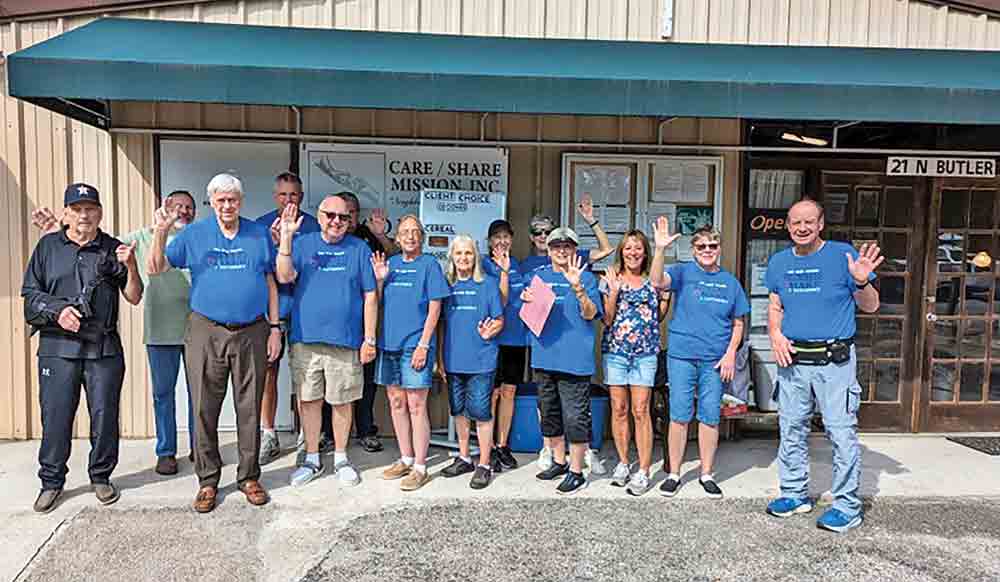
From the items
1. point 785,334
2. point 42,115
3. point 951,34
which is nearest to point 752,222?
point 785,334

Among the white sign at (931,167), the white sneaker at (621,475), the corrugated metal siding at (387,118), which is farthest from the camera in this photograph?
the white sign at (931,167)

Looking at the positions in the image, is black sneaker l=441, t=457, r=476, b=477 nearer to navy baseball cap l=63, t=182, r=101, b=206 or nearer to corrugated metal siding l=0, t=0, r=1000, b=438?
corrugated metal siding l=0, t=0, r=1000, b=438

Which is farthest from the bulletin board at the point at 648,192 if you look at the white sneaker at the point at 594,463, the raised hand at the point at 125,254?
the raised hand at the point at 125,254

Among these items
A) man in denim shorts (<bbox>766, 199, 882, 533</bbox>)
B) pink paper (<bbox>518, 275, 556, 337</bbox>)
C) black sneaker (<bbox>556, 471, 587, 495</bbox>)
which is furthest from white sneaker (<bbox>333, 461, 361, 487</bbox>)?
man in denim shorts (<bbox>766, 199, 882, 533</bbox>)

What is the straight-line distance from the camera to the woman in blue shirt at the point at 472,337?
4.32m

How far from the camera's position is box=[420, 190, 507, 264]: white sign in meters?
5.22

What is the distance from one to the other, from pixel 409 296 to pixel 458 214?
1136 millimetres

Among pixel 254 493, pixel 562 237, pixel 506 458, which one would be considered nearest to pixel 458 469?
pixel 506 458

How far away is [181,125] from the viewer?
522cm

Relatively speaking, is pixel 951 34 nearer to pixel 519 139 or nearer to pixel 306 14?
pixel 519 139

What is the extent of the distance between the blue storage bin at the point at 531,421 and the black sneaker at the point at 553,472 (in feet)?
1.18

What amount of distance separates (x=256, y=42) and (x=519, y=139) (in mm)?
1992

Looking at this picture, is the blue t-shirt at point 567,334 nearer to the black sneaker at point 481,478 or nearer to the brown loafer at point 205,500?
the black sneaker at point 481,478

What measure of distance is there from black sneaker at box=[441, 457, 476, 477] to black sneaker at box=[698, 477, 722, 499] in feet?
4.81
